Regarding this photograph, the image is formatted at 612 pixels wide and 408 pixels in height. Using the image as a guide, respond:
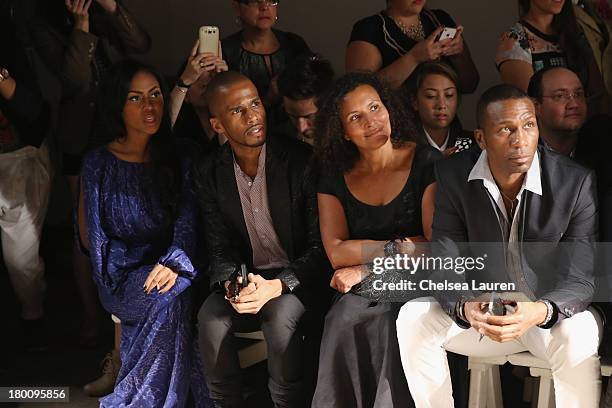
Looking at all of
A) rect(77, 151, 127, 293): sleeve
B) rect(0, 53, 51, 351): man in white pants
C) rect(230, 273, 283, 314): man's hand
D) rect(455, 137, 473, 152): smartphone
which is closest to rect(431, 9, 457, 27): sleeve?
rect(455, 137, 473, 152): smartphone

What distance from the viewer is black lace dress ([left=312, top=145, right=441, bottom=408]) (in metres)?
2.98

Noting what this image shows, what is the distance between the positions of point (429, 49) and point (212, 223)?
0.99 meters

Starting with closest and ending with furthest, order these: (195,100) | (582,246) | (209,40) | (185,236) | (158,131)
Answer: (582,246), (185,236), (158,131), (209,40), (195,100)

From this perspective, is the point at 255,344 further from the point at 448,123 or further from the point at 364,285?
the point at 448,123

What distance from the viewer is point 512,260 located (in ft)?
9.77

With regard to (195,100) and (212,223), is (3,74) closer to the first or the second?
(195,100)

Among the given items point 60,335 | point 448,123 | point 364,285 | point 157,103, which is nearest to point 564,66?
point 448,123

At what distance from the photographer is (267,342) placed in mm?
3141

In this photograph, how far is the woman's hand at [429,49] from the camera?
361 centimetres

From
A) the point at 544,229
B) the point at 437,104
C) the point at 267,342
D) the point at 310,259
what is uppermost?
the point at 437,104

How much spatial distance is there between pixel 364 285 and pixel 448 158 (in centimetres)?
47

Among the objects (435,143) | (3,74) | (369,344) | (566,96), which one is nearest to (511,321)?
(369,344)

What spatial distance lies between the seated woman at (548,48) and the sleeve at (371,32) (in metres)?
0.45

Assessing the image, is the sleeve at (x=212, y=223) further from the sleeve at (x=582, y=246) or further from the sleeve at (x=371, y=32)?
the sleeve at (x=582, y=246)
